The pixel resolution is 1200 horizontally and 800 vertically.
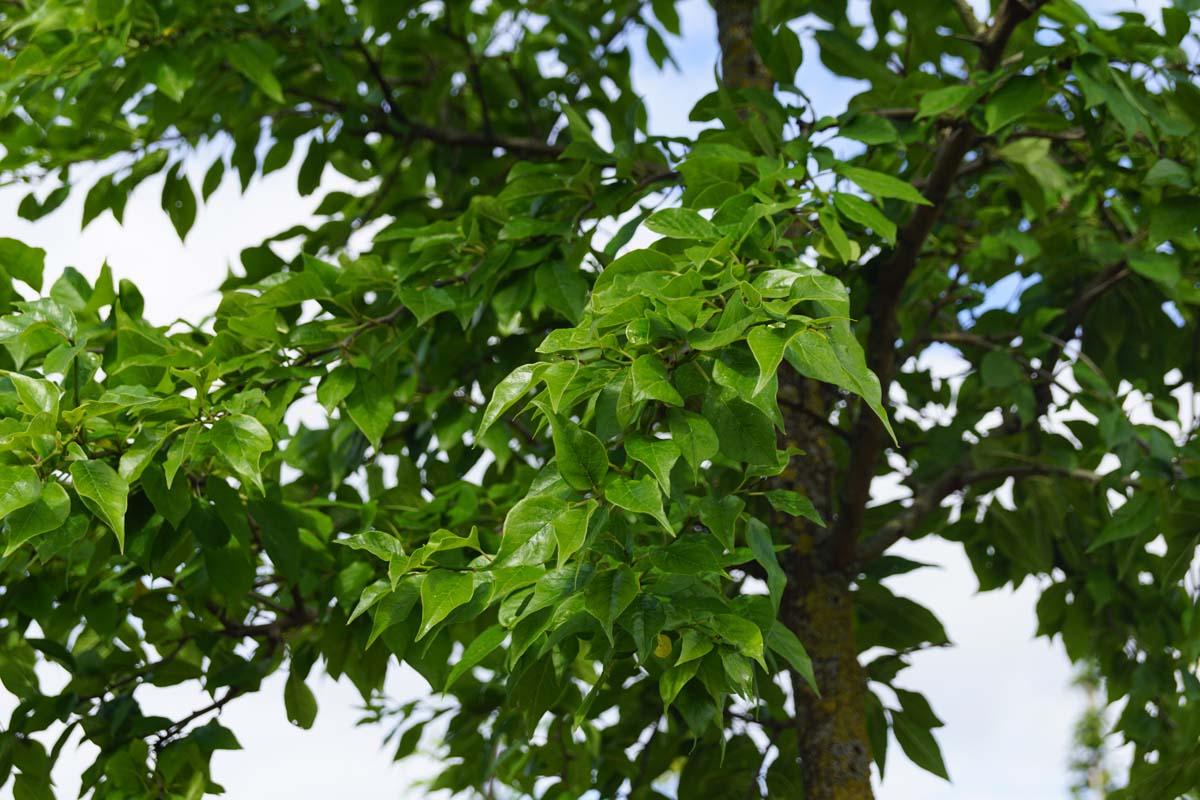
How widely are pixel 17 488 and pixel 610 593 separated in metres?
0.64

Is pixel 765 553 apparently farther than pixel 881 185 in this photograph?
No

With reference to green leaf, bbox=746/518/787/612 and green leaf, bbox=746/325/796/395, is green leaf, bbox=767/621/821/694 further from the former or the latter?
green leaf, bbox=746/325/796/395

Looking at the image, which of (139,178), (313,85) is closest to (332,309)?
(139,178)

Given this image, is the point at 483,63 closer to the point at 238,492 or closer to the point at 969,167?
the point at 969,167

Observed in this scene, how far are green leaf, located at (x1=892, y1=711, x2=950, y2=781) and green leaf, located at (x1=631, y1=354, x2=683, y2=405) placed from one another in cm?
138

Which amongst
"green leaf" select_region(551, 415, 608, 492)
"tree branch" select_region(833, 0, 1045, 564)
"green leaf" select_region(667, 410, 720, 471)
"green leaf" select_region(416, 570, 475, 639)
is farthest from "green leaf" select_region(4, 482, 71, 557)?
"tree branch" select_region(833, 0, 1045, 564)

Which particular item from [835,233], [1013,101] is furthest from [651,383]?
[1013,101]

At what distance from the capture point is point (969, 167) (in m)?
2.46

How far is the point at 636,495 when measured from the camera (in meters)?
1.20

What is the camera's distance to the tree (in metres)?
1.31

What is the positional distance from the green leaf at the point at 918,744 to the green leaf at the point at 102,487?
1551mm

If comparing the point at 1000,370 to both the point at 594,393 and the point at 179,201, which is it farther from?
the point at 179,201

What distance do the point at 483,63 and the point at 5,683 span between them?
1.67 m

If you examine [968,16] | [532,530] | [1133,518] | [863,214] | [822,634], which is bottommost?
[532,530]
